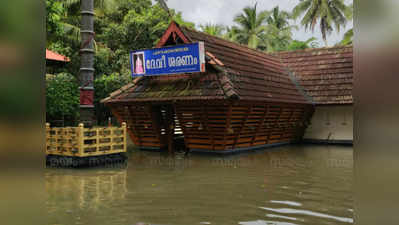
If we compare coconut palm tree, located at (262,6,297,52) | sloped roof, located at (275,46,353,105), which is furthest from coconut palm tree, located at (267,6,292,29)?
sloped roof, located at (275,46,353,105)

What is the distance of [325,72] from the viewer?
1797 centimetres

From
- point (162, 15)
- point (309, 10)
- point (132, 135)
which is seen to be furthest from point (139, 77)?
point (309, 10)

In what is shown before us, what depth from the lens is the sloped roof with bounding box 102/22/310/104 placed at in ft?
39.8

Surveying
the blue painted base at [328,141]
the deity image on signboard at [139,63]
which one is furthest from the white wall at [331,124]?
the deity image on signboard at [139,63]

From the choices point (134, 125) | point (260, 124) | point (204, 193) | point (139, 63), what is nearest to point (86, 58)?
point (139, 63)

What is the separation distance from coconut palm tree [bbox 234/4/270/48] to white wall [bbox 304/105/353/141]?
885 inches

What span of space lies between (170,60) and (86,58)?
3.62m

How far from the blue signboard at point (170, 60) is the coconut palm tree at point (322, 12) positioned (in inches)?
1086

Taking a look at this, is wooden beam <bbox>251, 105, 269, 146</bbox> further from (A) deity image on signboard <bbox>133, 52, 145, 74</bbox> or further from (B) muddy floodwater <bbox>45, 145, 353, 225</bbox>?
(A) deity image on signboard <bbox>133, 52, 145, 74</bbox>

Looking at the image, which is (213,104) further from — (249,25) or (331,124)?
(249,25)

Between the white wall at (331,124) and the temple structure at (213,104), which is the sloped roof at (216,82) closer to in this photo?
the temple structure at (213,104)

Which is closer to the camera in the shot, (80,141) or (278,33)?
(80,141)
